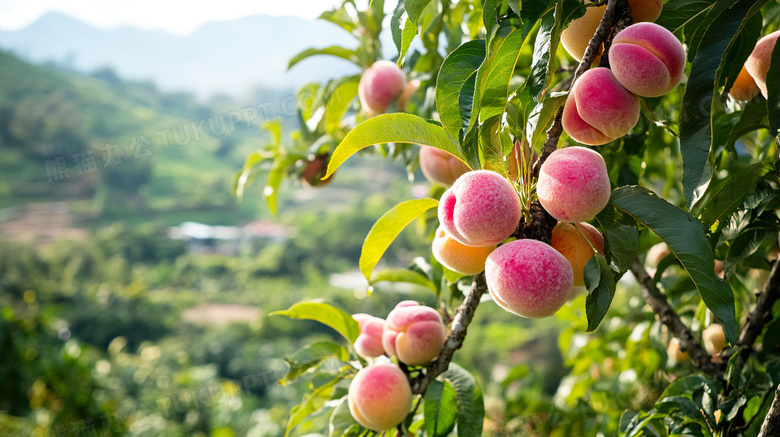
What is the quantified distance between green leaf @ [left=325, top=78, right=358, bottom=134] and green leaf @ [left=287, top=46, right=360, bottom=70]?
41 mm

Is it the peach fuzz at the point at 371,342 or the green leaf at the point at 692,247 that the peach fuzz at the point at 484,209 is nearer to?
the green leaf at the point at 692,247

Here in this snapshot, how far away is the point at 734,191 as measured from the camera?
0.38 metres

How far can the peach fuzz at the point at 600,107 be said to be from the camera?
332 mm

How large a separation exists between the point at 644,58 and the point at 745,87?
8.7 inches

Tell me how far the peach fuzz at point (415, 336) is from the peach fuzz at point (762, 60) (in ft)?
1.15

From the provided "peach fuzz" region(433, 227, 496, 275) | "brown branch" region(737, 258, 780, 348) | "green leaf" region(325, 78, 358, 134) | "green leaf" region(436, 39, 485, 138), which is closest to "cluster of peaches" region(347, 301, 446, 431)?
"peach fuzz" region(433, 227, 496, 275)

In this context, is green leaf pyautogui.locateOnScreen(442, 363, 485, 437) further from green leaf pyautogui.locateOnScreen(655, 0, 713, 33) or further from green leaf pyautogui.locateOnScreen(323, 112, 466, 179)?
green leaf pyautogui.locateOnScreen(655, 0, 713, 33)

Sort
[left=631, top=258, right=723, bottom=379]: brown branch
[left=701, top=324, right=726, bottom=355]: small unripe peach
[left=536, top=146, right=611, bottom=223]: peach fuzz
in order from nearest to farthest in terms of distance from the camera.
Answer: [left=536, top=146, right=611, bottom=223]: peach fuzz, [left=631, top=258, right=723, bottom=379]: brown branch, [left=701, top=324, right=726, bottom=355]: small unripe peach

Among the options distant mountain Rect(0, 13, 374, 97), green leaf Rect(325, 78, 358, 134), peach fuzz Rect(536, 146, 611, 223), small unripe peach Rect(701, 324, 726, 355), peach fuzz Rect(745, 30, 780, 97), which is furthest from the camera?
distant mountain Rect(0, 13, 374, 97)

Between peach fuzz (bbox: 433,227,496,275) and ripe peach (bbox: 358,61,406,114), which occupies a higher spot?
ripe peach (bbox: 358,61,406,114)

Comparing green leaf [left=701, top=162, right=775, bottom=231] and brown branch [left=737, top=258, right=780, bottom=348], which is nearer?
green leaf [left=701, top=162, right=775, bottom=231]

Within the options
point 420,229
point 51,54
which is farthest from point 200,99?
point 420,229

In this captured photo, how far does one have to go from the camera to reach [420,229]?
92 centimetres

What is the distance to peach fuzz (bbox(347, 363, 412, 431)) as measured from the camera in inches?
18.1
